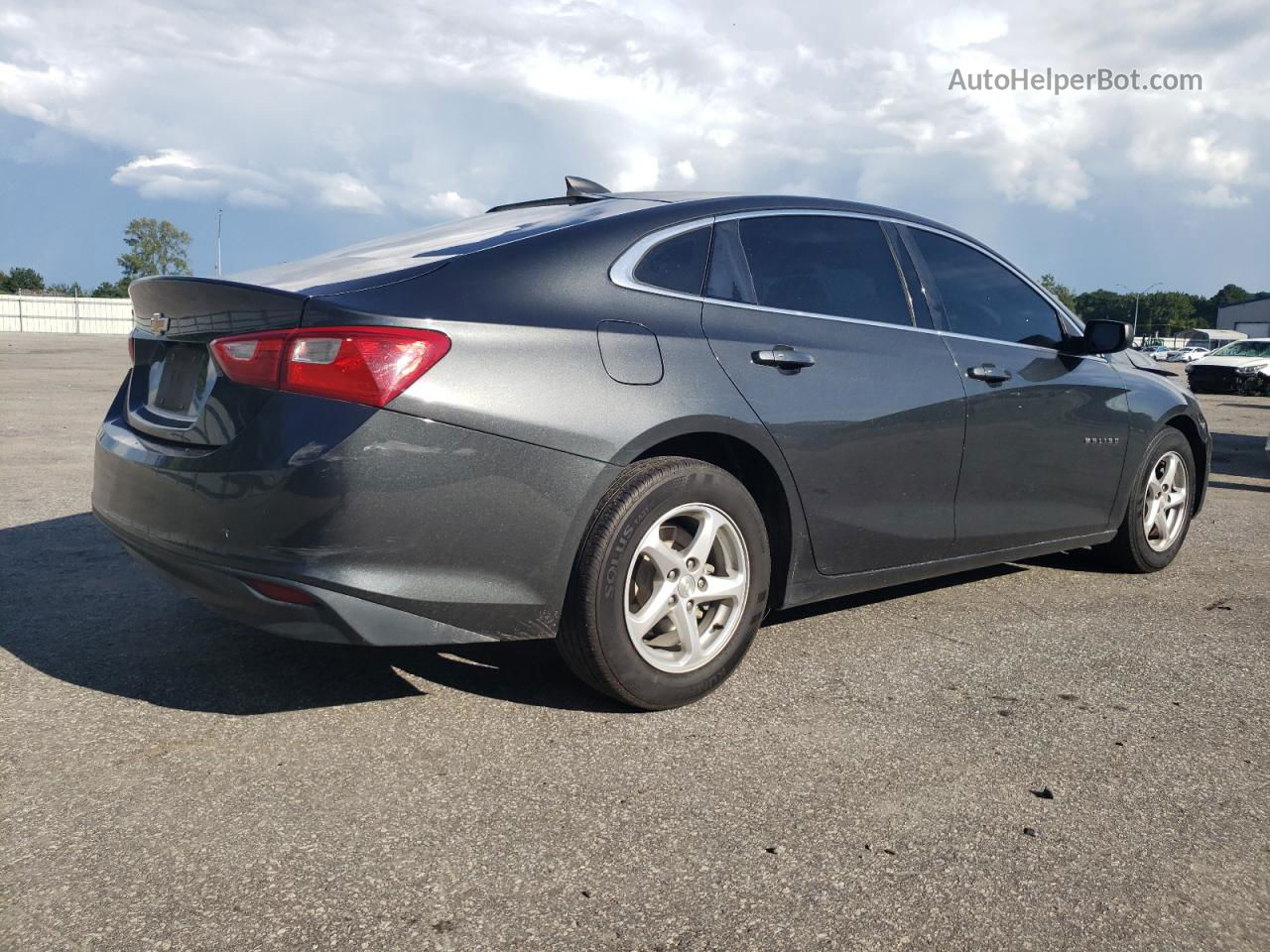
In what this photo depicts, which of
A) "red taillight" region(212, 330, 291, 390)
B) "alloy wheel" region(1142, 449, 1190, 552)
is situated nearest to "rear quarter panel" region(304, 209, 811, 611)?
"red taillight" region(212, 330, 291, 390)

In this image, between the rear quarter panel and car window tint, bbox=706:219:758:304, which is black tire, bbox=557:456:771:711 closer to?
the rear quarter panel

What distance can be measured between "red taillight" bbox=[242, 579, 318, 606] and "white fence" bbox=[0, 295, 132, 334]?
2991 inches

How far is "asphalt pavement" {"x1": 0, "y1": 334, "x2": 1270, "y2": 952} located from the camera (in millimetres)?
2170

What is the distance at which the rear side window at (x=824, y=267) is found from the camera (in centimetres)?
370

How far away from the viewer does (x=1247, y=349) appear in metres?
29.7

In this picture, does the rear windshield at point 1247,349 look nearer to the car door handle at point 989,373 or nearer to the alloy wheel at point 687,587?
the car door handle at point 989,373

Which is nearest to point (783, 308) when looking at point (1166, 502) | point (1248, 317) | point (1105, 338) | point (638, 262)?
point (638, 262)

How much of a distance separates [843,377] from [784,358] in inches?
11.0

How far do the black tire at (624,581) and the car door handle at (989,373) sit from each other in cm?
134

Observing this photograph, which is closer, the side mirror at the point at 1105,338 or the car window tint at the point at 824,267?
the car window tint at the point at 824,267

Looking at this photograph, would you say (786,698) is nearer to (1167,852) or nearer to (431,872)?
(1167,852)

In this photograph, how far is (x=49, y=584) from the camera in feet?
15.0

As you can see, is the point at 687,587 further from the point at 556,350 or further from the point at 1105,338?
the point at 1105,338

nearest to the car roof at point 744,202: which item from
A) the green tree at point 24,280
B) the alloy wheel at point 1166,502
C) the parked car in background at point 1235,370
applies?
the alloy wheel at point 1166,502
